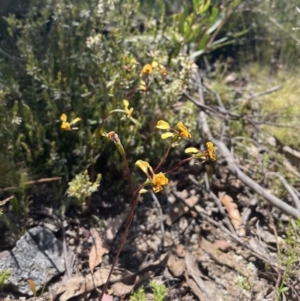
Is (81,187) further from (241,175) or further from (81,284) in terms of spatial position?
(241,175)

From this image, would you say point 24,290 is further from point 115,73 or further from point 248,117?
point 248,117

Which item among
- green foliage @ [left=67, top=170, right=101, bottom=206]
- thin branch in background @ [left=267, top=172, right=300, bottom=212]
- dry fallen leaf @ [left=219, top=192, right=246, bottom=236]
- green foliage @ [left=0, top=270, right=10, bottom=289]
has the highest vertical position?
green foliage @ [left=67, top=170, right=101, bottom=206]

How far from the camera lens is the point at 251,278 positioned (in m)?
2.33

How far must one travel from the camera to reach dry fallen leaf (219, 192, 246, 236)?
8.56ft

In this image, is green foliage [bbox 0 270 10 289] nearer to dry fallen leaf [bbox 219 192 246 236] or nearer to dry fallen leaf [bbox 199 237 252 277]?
dry fallen leaf [bbox 199 237 252 277]

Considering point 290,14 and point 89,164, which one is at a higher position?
point 290,14

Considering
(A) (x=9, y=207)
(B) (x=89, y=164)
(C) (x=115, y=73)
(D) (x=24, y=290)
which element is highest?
(C) (x=115, y=73)

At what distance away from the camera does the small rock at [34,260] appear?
211 centimetres

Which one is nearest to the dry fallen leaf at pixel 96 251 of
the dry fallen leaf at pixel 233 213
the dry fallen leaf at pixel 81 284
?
the dry fallen leaf at pixel 81 284

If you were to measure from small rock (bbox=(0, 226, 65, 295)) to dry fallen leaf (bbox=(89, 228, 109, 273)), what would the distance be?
0.48 feet

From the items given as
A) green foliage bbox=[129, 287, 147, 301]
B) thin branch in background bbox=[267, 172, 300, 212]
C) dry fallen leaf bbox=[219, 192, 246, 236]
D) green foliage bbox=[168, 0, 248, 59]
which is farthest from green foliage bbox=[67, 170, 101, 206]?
green foliage bbox=[168, 0, 248, 59]

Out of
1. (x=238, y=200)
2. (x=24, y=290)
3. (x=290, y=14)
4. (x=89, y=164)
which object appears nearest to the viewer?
(x=24, y=290)

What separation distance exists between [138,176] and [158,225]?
0.30m

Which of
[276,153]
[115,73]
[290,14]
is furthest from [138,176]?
[290,14]
